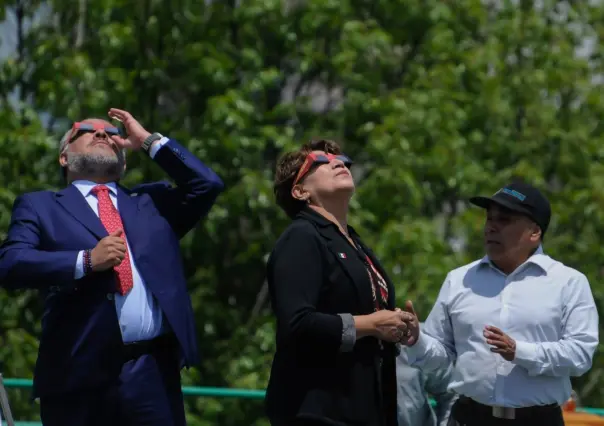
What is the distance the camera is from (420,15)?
405 inches

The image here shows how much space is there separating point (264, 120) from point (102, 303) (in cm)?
512

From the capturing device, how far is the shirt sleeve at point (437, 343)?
4852 millimetres

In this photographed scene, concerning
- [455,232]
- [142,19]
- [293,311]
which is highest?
[142,19]

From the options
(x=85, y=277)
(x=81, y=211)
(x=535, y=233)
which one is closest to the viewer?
(x=85, y=277)

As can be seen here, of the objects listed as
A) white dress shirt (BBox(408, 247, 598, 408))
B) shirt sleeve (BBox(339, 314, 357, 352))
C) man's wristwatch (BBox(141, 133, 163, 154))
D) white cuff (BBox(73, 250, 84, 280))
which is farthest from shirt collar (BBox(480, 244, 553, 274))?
white cuff (BBox(73, 250, 84, 280))

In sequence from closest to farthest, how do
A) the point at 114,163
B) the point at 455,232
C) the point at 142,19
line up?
1. the point at 114,163
2. the point at 142,19
3. the point at 455,232

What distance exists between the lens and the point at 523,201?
5.00 m

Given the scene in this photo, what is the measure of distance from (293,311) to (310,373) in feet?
0.71

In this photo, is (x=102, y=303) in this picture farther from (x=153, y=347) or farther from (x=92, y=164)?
(x=92, y=164)

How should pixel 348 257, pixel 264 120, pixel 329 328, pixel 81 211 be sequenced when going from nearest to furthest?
pixel 329 328 → pixel 348 257 → pixel 81 211 → pixel 264 120

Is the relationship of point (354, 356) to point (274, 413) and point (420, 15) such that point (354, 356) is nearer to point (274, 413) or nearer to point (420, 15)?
point (274, 413)

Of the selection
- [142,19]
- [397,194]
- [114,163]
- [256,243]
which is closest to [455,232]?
[397,194]

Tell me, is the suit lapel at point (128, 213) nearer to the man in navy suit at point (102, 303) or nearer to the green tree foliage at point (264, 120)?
the man in navy suit at point (102, 303)

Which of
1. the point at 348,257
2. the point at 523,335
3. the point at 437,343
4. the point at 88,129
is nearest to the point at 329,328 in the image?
the point at 348,257
